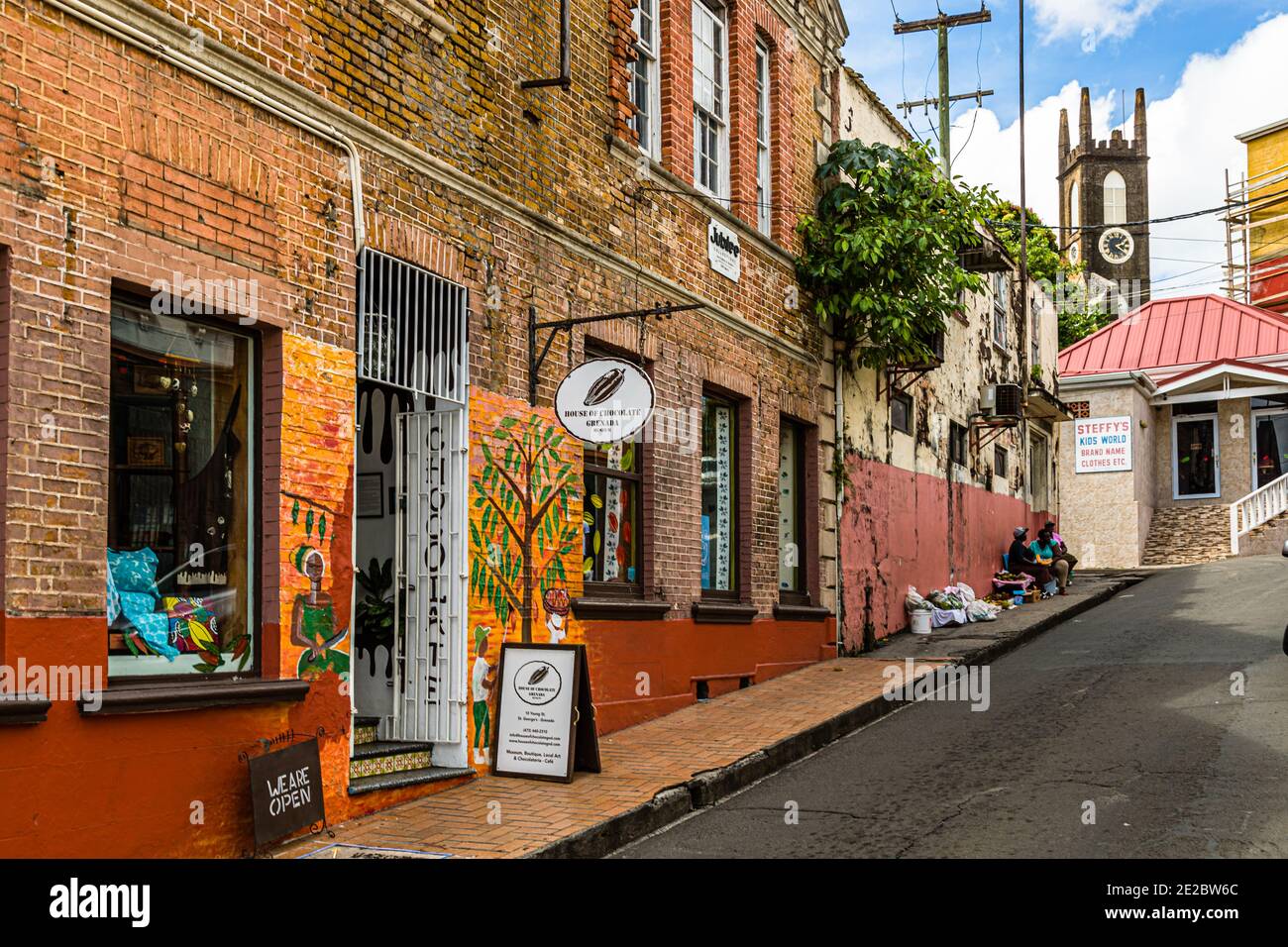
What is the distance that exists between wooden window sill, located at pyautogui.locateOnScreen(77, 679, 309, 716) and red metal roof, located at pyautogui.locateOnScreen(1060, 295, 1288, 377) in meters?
29.6

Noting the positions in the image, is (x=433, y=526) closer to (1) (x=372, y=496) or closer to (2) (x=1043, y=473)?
(1) (x=372, y=496)

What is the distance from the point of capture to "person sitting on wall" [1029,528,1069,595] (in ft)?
74.6

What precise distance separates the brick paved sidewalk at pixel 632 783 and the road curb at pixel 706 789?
13 mm

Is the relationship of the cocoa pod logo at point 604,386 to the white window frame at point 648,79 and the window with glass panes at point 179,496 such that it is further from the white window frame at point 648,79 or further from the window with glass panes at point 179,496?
the white window frame at point 648,79

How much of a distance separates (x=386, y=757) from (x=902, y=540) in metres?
10.6

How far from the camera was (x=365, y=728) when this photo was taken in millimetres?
8672

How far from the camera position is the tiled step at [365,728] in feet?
28.0

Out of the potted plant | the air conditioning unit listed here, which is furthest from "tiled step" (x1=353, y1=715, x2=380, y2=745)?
the air conditioning unit

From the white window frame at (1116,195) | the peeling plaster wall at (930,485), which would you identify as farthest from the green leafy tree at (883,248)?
the white window frame at (1116,195)

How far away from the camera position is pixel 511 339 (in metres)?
9.45

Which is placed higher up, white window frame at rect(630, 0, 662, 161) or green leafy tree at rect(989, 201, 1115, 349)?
green leafy tree at rect(989, 201, 1115, 349)

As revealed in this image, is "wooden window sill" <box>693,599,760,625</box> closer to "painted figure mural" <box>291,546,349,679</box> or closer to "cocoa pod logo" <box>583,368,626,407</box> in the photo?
"cocoa pod logo" <box>583,368,626,407</box>

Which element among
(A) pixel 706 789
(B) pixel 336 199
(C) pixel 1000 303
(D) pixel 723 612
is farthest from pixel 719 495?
(C) pixel 1000 303
